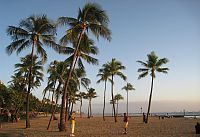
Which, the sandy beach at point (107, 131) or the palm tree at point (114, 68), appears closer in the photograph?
the sandy beach at point (107, 131)

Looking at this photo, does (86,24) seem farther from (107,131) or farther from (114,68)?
(114,68)

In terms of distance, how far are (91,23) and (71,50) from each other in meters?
5.92

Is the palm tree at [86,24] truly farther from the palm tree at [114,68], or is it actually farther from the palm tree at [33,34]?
the palm tree at [114,68]

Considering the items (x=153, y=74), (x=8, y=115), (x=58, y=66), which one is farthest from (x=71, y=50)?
(x=8, y=115)

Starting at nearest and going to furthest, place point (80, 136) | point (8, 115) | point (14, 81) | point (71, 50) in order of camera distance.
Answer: point (80, 136)
point (71, 50)
point (8, 115)
point (14, 81)

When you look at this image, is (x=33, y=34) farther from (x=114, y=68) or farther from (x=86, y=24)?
(x=114, y=68)

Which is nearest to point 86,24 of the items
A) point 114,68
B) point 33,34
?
point 33,34

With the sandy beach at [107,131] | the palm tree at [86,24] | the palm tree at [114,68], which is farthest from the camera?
the palm tree at [114,68]

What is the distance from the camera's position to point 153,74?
136 feet

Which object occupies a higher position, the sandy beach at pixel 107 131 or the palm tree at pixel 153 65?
the palm tree at pixel 153 65

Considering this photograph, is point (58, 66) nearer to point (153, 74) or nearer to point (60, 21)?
point (60, 21)

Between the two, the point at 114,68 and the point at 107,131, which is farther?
the point at 114,68

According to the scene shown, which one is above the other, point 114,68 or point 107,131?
point 114,68

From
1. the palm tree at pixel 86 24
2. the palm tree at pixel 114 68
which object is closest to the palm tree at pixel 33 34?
the palm tree at pixel 86 24
